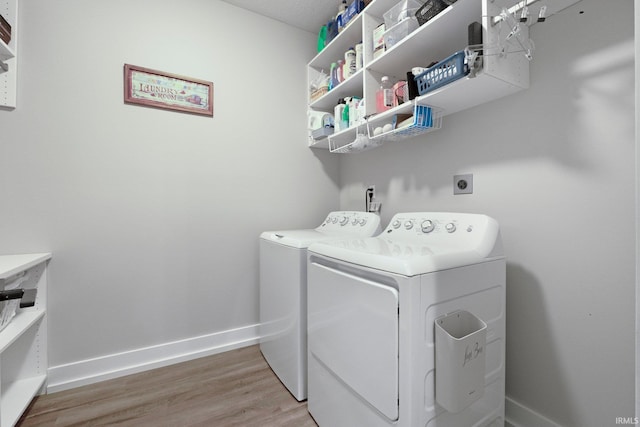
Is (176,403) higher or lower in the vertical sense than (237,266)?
lower

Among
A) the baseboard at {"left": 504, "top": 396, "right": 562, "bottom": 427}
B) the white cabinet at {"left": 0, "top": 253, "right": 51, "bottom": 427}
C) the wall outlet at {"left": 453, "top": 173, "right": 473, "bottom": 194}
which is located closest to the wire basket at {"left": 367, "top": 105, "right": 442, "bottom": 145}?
the wall outlet at {"left": 453, "top": 173, "right": 473, "bottom": 194}

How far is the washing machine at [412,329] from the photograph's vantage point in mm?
842

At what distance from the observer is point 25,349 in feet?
4.77

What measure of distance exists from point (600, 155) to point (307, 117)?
186 centimetres

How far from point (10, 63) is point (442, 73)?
7.24 ft

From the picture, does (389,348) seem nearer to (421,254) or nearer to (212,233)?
(421,254)

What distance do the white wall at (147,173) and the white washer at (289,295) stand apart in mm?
359

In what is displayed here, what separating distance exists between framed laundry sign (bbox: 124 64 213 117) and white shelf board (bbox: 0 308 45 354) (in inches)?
51.1

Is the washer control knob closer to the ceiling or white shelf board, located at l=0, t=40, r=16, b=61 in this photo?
the ceiling

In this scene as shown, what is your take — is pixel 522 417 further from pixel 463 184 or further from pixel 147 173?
pixel 147 173

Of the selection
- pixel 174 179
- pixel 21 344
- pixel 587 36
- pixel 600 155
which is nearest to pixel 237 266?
pixel 174 179

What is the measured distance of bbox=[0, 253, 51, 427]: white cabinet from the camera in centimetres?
127

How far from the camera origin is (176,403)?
1.45 meters

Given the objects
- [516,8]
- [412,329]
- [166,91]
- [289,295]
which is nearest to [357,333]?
[412,329]
